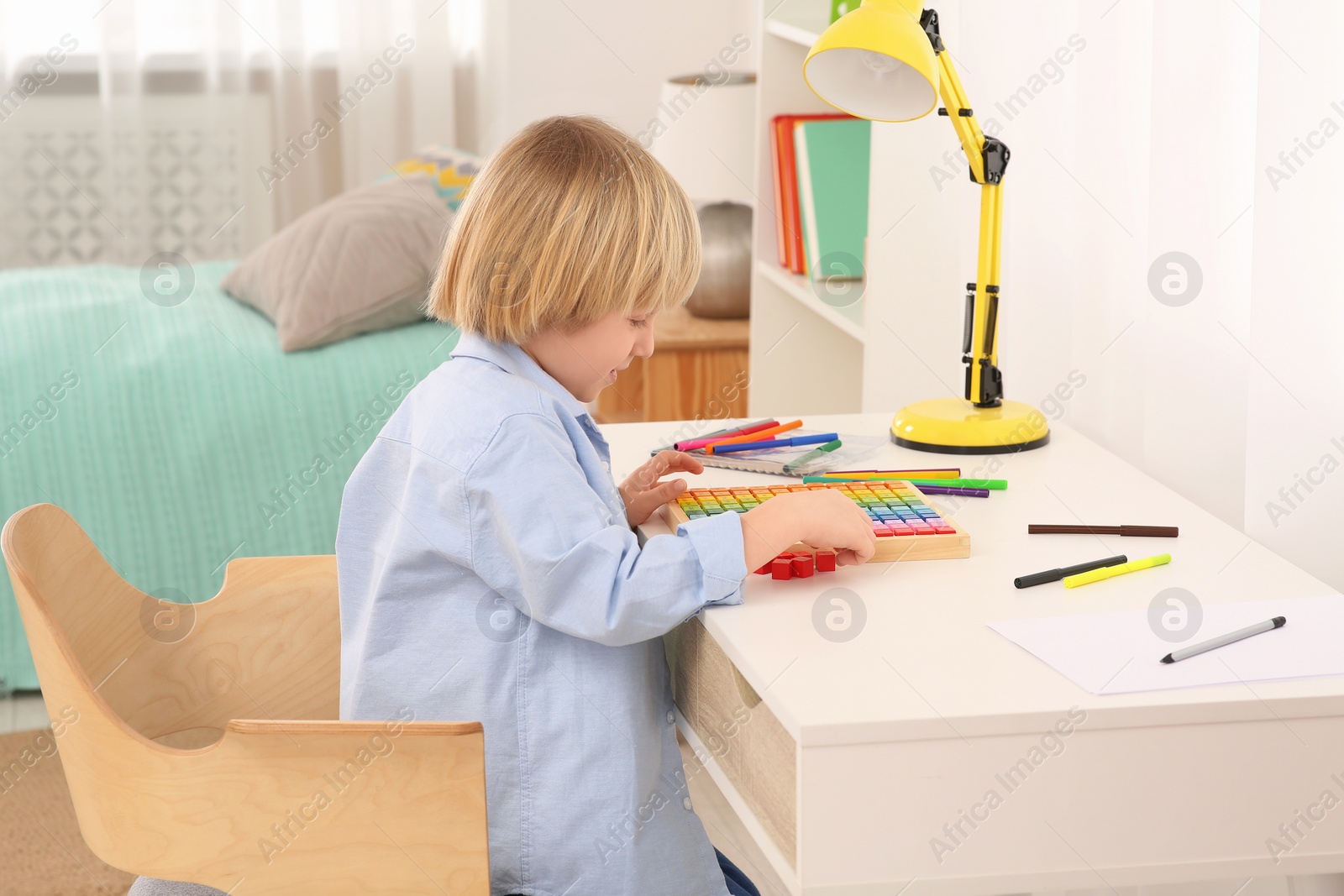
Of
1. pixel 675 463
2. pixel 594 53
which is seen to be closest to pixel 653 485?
pixel 675 463

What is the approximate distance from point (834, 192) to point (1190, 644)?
1516mm

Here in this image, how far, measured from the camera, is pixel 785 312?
8.04 feet

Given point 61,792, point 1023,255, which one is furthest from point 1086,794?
point 61,792

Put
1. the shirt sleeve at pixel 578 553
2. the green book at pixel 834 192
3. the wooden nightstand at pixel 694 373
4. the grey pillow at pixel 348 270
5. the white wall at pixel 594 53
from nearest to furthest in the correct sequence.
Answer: the shirt sleeve at pixel 578 553
the green book at pixel 834 192
the grey pillow at pixel 348 270
the wooden nightstand at pixel 694 373
the white wall at pixel 594 53

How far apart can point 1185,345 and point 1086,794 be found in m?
0.67

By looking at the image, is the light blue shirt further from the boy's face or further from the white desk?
the white desk

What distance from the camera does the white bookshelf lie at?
7.64ft

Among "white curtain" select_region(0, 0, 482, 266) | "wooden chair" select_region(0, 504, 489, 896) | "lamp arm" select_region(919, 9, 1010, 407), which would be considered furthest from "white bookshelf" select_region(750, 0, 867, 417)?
"white curtain" select_region(0, 0, 482, 266)

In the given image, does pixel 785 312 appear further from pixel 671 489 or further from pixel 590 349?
pixel 590 349

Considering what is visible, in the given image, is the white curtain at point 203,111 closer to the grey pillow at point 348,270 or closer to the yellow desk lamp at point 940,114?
the grey pillow at point 348,270

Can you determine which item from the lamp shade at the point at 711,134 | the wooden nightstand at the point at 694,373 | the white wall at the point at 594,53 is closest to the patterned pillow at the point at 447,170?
the lamp shade at the point at 711,134

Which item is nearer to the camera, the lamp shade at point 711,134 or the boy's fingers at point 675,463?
the boy's fingers at point 675,463

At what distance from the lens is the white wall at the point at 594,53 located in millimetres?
3699

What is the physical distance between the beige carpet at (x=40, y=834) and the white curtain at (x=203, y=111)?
1896mm
